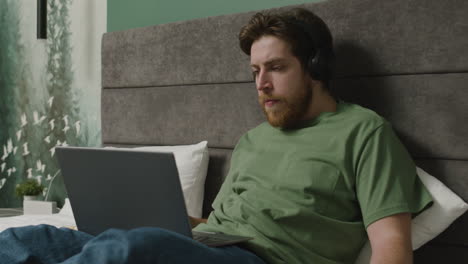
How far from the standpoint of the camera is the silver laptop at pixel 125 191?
3.95 feet

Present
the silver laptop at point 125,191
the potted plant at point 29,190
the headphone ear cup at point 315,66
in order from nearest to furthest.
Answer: the silver laptop at point 125,191
the headphone ear cup at point 315,66
the potted plant at point 29,190

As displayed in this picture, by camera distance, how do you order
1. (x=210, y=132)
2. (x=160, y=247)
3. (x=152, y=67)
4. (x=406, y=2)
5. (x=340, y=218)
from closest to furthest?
(x=160, y=247), (x=340, y=218), (x=406, y=2), (x=210, y=132), (x=152, y=67)

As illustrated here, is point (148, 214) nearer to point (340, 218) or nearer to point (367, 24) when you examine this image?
point (340, 218)

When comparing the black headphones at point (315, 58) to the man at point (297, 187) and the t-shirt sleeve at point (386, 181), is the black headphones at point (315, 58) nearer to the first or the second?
the man at point (297, 187)

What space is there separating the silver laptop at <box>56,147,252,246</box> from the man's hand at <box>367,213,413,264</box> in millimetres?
304

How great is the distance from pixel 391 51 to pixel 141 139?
3.78 ft

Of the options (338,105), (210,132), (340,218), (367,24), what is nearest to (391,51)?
(367,24)

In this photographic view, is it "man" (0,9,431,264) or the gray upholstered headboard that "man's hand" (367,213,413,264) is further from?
the gray upholstered headboard

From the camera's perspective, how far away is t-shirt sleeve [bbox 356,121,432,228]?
136 centimetres

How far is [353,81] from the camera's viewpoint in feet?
5.75

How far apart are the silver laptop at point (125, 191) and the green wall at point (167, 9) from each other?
1.06 metres

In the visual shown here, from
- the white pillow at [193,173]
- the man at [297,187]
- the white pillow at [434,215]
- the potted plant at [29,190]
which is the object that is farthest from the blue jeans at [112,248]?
the potted plant at [29,190]

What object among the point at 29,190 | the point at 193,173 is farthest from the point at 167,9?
the point at 29,190

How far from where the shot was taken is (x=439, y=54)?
1569mm
